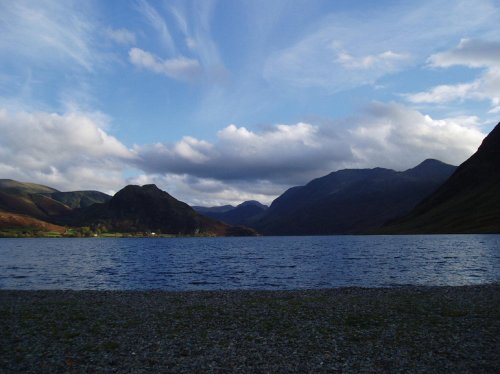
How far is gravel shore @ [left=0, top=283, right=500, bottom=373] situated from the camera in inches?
736

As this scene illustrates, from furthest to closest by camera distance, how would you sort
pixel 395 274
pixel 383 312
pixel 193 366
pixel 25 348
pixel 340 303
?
1. pixel 395 274
2. pixel 340 303
3. pixel 383 312
4. pixel 25 348
5. pixel 193 366

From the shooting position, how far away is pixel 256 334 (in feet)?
80.3

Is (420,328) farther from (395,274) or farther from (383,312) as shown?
(395,274)

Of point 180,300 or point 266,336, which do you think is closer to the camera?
point 266,336

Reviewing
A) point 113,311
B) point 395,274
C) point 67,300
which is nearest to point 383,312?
point 113,311

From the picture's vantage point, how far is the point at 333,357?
1959cm

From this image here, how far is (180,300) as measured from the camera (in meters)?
39.5

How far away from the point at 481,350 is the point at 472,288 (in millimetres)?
27844

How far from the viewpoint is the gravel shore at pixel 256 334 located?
1869cm

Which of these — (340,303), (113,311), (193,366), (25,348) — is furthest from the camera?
(340,303)

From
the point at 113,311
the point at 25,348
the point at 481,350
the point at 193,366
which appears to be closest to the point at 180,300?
the point at 113,311

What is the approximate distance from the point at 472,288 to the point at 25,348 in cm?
4361

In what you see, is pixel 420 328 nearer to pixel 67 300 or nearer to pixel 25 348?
pixel 25 348

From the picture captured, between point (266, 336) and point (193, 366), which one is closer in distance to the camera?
point (193, 366)
